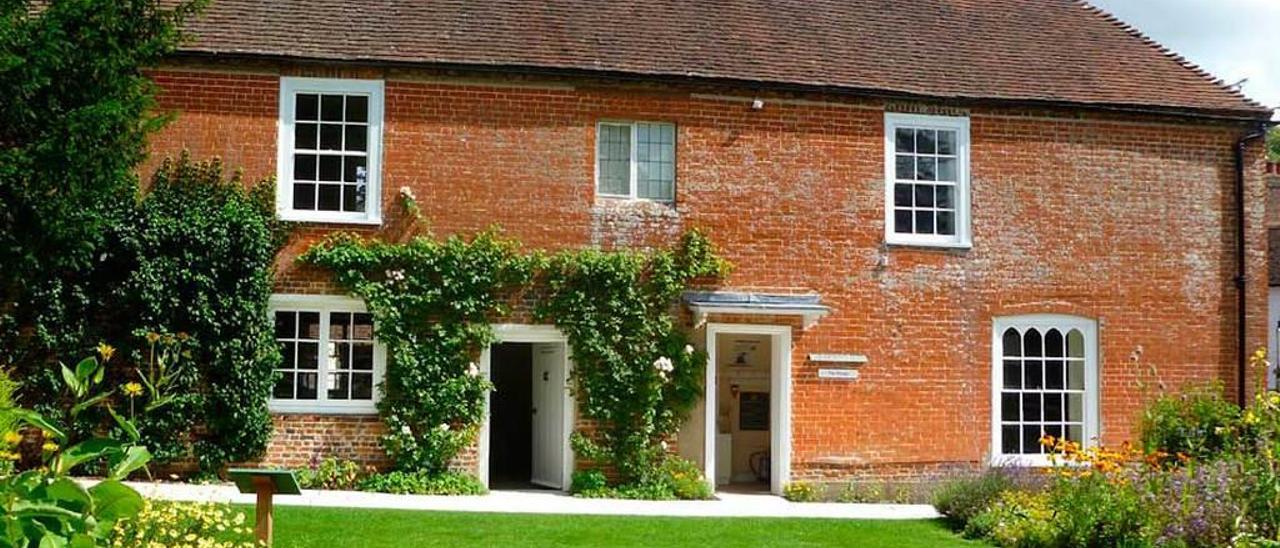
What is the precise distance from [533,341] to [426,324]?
4.71 feet

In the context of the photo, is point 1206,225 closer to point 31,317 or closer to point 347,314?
point 347,314

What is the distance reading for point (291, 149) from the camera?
719 inches

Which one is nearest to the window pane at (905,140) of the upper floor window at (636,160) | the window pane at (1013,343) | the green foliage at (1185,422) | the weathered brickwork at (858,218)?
the weathered brickwork at (858,218)

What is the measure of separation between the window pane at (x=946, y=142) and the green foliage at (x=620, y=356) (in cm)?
442

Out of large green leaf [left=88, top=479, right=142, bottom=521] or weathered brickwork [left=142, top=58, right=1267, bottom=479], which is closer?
large green leaf [left=88, top=479, right=142, bottom=521]

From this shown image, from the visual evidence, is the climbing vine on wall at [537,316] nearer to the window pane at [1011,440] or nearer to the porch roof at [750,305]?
the porch roof at [750,305]

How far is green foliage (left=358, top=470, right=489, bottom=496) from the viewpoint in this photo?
1755 cm

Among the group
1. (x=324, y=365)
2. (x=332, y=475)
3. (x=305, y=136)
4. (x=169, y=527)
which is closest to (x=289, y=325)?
(x=324, y=365)

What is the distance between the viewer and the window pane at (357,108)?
1848cm

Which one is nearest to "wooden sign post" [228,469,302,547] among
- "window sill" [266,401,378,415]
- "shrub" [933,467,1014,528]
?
"shrub" [933,467,1014,528]

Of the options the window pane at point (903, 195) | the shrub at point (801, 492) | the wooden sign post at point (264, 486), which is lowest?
the shrub at point (801, 492)

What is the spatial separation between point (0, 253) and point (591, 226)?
23.3ft

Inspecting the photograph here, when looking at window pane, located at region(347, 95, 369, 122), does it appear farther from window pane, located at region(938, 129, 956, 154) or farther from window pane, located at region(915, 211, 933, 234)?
window pane, located at region(938, 129, 956, 154)

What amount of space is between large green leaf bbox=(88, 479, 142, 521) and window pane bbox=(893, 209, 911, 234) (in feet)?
46.9
